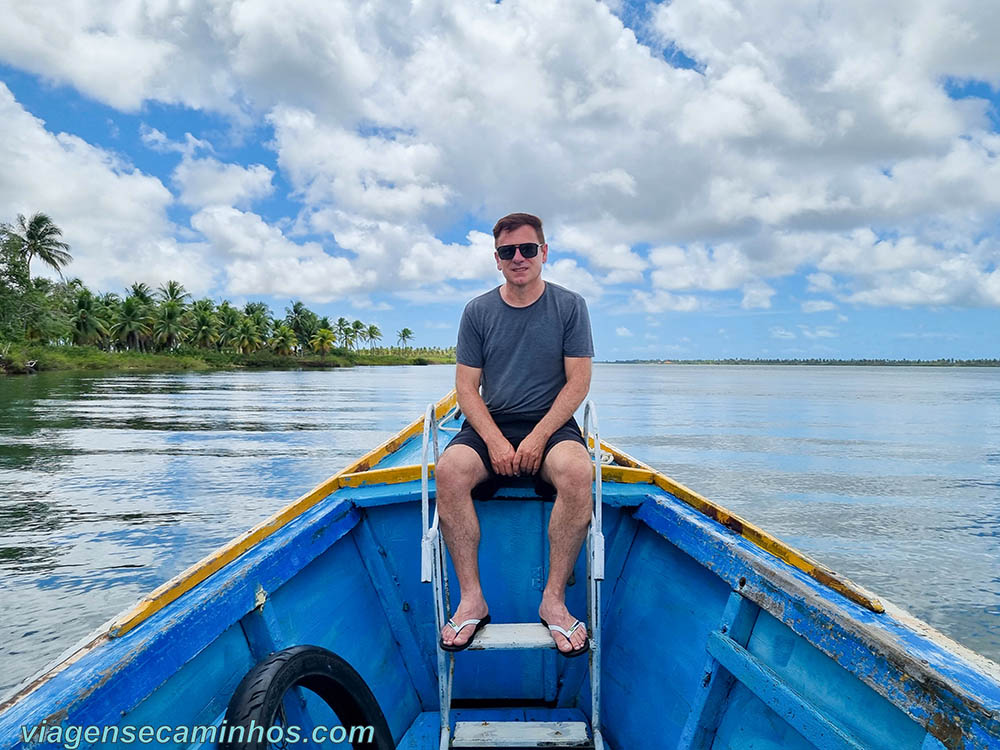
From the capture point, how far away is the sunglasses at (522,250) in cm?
271

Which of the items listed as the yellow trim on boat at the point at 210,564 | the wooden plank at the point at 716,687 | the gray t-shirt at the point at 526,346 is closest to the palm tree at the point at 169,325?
the yellow trim on boat at the point at 210,564

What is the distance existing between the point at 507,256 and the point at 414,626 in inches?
70.5

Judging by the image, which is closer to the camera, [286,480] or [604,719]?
[604,719]

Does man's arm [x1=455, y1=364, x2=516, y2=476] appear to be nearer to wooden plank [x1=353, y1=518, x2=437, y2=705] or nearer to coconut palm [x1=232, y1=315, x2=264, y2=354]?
wooden plank [x1=353, y1=518, x2=437, y2=705]

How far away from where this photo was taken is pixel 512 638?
7.31ft

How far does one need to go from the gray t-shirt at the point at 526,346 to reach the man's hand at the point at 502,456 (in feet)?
0.86

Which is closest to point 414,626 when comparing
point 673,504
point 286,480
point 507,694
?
point 507,694

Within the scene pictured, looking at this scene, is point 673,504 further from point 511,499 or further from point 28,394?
point 28,394

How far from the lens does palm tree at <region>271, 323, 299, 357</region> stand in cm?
8256

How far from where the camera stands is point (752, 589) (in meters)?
1.93

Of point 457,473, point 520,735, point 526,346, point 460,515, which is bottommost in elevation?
point 520,735

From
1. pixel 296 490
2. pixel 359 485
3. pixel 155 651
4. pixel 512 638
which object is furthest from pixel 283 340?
pixel 155 651

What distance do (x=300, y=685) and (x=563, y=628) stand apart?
936mm

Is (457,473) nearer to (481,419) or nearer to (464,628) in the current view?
(481,419)
